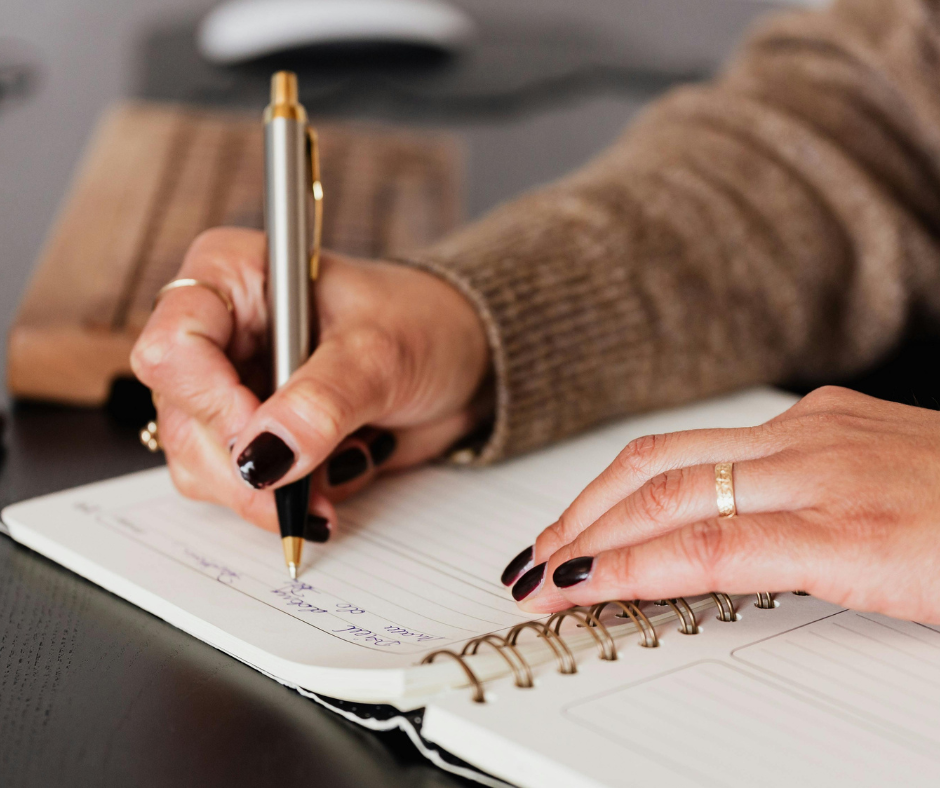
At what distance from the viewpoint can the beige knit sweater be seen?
2.05ft

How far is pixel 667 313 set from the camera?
2.23 feet

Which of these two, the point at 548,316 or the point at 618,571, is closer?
the point at 618,571

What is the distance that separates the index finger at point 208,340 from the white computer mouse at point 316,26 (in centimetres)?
86

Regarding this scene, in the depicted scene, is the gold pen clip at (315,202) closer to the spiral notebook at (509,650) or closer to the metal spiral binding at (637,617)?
the spiral notebook at (509,650)

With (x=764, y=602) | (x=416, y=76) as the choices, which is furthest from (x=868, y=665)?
(x=416, y=76)

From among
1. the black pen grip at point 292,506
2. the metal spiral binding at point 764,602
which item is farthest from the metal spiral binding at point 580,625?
the black pen grip at point 292,506

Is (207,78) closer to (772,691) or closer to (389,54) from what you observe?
(389,54)

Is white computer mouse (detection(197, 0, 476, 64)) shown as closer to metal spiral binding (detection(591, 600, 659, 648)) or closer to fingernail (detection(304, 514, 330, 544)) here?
fingernail (detection(304, 514, 330, 544))

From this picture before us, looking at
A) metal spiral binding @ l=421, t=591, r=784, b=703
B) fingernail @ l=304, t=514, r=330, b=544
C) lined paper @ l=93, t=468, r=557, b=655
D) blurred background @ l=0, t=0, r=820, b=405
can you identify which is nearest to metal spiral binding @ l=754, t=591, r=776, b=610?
metal spiral binding @ l=421, t=591, r=784, b=703

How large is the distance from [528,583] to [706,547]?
83mm

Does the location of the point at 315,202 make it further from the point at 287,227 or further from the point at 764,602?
the point at 764,602

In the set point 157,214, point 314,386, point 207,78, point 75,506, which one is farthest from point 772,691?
point 207,78

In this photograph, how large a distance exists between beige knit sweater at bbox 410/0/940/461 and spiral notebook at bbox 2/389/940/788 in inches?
5.6

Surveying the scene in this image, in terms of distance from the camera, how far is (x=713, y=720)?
0.32 m
